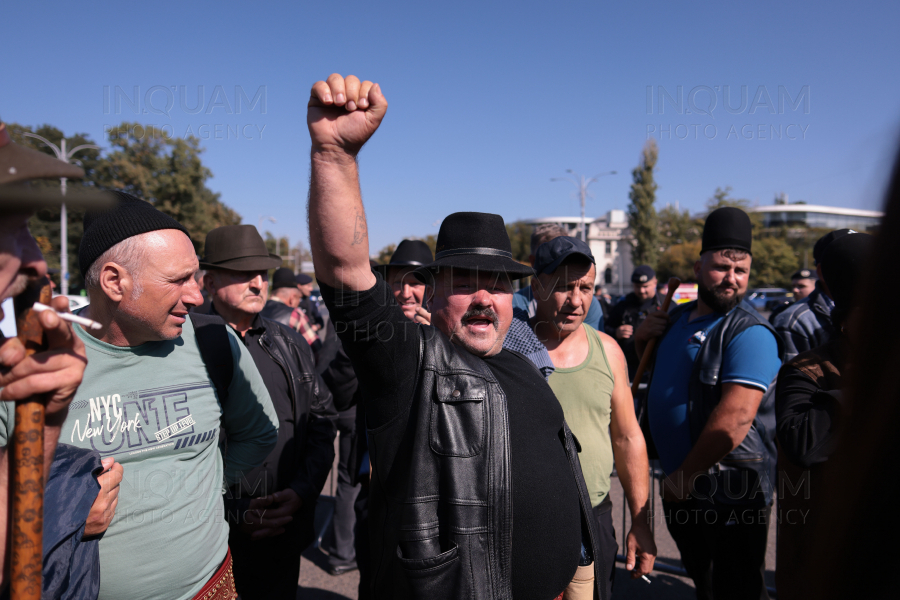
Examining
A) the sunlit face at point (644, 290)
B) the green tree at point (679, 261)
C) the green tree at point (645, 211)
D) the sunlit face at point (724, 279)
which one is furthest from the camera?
the green tree at point (645, 211)

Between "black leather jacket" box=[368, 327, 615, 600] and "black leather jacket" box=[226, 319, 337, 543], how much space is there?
1275 mm

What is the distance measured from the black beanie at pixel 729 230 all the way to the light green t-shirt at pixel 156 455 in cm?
301

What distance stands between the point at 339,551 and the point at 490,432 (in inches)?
132

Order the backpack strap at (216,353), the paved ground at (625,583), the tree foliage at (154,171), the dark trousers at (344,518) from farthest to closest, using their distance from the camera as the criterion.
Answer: the tree foliage at (154,171) < the dark trousers at (344,518) < the paved ground at (625,583) < the backpack strap at (216,353)

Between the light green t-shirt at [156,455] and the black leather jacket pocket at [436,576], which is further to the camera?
the light green t-shirt at [156,455]

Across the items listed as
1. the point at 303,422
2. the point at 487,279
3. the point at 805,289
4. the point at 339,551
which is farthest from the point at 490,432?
the point at 805,289

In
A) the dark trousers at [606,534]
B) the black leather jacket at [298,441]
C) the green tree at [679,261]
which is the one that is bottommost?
the dark trousers at [606,534]

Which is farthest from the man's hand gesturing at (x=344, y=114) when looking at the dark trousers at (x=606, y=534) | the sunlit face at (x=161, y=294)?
the dark trousers at (x=606, y=534)

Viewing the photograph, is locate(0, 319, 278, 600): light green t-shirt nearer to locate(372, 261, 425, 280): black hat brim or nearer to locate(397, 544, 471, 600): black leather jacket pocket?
locate(397, 544, 471, 600): black leather jacket pocket

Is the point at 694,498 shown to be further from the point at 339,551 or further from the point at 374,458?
the point at 339,551

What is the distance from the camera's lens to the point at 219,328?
2373 millimetres

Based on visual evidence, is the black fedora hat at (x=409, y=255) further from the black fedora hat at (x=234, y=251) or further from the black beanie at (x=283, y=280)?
the black beanie at (x=283, y=280)

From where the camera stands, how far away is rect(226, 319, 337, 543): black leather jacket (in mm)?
2814

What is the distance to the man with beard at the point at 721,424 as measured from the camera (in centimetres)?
291
